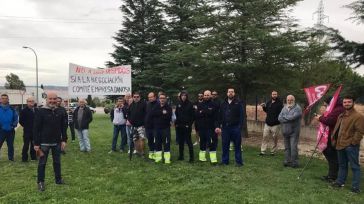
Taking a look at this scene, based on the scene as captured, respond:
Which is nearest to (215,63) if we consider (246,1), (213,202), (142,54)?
(246,1)

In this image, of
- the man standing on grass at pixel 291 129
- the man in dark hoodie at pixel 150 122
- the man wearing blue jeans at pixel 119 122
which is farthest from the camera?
the man wearing blue jeans at pixel 119 122

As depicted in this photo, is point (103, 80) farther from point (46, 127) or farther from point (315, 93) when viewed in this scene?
point (315, 93)

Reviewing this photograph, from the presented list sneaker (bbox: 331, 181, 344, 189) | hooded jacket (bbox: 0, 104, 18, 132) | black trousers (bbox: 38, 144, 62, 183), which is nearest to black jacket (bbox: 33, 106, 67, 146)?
black trousers (bbox: 38, 144, 62, 183)

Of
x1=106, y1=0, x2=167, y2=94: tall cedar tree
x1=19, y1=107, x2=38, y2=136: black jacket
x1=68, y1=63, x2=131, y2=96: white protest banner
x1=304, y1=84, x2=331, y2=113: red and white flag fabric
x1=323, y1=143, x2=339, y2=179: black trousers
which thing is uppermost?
x1=106, y1=0, x2=167, y2=94: tall cedar tree

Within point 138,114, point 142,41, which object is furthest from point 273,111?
point 142,41

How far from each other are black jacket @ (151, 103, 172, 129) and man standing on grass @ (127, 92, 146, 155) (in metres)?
0.95

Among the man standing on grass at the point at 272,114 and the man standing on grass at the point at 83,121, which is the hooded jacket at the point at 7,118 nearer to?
the man standing on grass at the point at 83,121

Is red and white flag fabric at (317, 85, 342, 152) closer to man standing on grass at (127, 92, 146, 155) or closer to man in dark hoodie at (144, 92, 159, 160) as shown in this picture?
man in dark hoodie at (144, 92, 159, 160)

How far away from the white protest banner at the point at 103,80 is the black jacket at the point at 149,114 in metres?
3.10

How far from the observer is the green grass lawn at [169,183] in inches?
302

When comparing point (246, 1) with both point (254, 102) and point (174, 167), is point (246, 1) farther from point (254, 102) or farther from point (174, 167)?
point (174, 167)

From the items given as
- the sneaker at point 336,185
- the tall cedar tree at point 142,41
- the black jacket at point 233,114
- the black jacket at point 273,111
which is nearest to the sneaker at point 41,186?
the black jacket at point 233,114

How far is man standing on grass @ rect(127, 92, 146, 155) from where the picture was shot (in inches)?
488

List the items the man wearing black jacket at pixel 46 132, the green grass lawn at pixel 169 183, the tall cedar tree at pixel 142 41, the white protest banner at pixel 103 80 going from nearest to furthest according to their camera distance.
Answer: the green grass lawn at pixel 169 183, the man wearing black jacket at pixel 46 132, the white protest banner at pixel 103 80, the tall cedar tree at pixel 142 41
